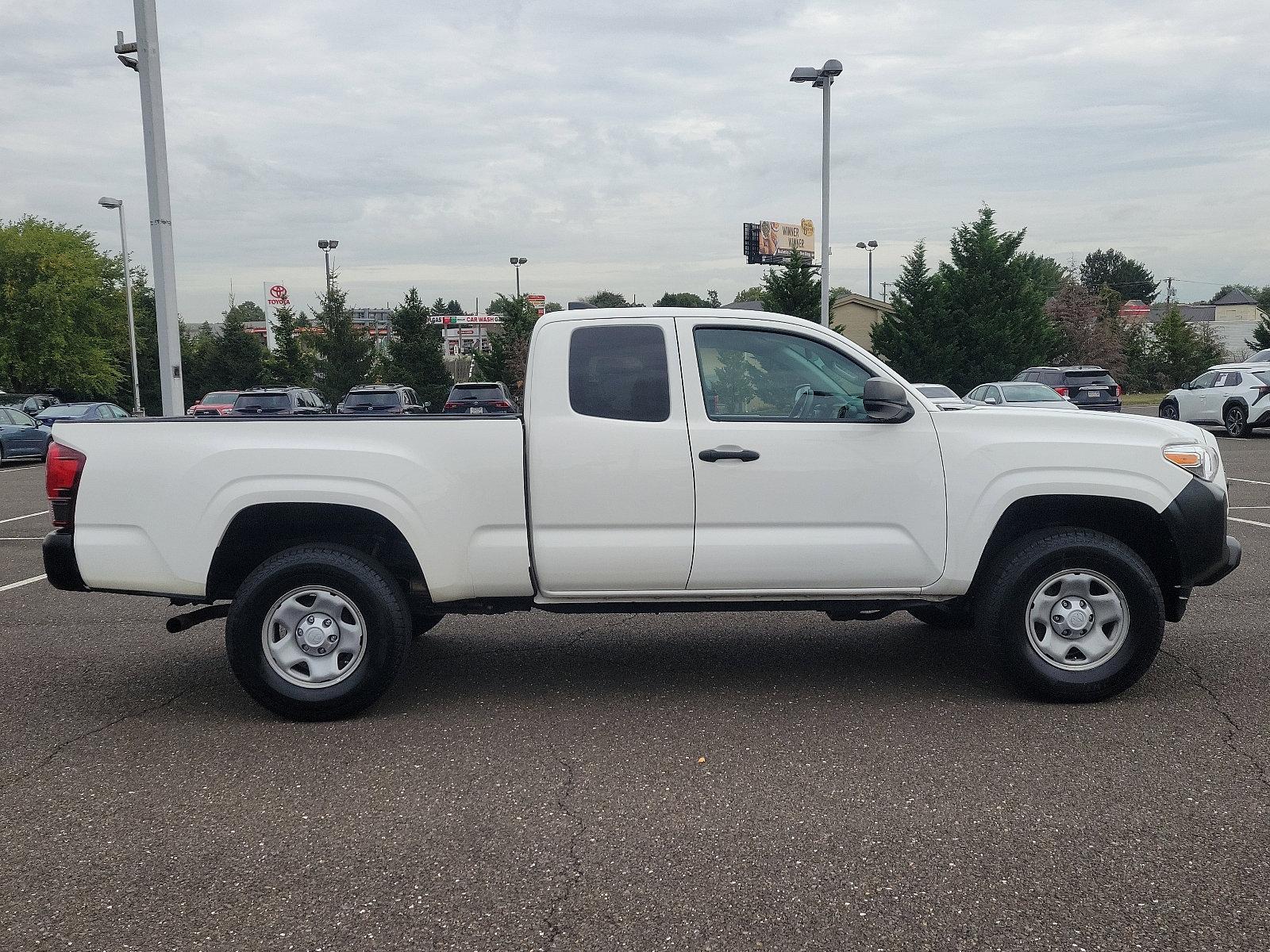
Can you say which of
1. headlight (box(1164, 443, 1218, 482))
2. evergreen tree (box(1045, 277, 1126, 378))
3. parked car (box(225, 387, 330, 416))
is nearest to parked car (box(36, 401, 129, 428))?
parked car (box(225, 387, 330, 416))

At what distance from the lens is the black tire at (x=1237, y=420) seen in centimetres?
2423

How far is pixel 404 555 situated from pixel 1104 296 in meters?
75.7

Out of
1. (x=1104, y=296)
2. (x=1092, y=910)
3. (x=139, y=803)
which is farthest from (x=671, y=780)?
(x=1104, y=296)

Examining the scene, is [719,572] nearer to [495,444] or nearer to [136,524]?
[495,444]

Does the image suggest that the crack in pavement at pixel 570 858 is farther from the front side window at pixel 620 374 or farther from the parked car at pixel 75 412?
the parked car at pixel 75 412

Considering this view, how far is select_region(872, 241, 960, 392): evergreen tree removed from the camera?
1448 inches

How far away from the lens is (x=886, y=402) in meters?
5.06

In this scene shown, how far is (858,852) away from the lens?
367 centimetres

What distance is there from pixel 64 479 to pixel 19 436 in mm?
22493

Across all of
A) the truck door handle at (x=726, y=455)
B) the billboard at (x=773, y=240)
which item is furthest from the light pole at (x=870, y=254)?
the truck door handle at (x=726, y=455)

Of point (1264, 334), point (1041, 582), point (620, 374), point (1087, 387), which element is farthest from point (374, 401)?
point (1264, 334)

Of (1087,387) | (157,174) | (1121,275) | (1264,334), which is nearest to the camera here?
(157,174)

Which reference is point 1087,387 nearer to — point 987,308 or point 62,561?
point 987,308

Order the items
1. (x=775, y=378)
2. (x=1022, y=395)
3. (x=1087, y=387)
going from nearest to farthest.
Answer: (x=775, y=378), (x=1022, y=395), (x=1087, y=387)
